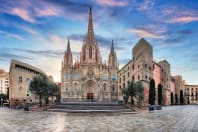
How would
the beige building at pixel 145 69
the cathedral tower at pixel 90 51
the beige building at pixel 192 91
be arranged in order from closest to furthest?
1. the beige building at pixel 145 69
2. the cathedral tower at pixel 90 51
3. the beige building at pixel 192 91

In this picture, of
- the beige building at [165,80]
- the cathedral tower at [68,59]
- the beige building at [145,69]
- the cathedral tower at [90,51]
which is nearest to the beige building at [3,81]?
the cathedral tower at [68,59]

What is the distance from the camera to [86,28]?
104250mm

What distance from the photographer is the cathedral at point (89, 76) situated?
94.1 m

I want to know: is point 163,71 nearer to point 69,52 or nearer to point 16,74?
point 69,52

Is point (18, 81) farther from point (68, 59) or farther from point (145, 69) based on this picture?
point (68, 59)

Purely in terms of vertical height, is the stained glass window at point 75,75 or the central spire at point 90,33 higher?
the central spire at point 90,33

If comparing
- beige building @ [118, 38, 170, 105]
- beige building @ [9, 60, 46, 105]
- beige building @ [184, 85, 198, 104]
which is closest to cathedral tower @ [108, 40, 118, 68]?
beige building @ [118, 38, 170, 105]

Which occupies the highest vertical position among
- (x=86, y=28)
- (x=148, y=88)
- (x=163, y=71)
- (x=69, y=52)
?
(x=86, y=28)

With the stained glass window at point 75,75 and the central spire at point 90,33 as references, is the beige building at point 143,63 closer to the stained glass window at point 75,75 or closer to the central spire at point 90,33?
the central spire at point 90,33

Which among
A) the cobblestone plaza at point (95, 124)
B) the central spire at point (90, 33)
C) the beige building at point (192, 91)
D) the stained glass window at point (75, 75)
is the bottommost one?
the beige building at point (192, 91)

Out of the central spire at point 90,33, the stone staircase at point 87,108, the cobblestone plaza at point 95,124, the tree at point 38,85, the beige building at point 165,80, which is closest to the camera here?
the cobblestone plaza at point 95,124

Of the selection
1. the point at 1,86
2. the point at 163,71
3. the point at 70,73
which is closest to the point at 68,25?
the point at 163,71

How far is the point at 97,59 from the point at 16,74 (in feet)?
133

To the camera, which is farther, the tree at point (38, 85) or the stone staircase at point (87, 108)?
the tree at point (38, 85)
